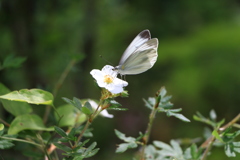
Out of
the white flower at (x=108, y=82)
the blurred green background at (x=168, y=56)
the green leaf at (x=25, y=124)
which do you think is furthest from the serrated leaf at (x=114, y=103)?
the blurred green background at (x=168, y=56)

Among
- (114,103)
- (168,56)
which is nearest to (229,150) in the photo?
(114,103)

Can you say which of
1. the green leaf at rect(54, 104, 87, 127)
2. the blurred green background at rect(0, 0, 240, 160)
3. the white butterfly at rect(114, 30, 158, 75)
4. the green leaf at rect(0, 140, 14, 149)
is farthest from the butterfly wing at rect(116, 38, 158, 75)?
the blurred green background at rect(0, 0, 240, 160)

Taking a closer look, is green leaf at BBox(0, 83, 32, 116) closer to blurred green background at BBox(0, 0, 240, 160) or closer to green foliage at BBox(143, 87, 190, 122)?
green foliage at BBox(143, 87, 190, 122)

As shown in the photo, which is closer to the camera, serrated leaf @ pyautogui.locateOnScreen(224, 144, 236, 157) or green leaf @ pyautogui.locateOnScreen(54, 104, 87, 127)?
serrated leaf @ pyautogui.locateOnScreen(224, 144, 236, 157)

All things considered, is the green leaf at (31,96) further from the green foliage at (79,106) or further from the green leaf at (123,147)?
the green leaf at (123,147)

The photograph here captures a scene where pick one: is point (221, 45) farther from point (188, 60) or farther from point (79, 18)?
point (79, 18)
